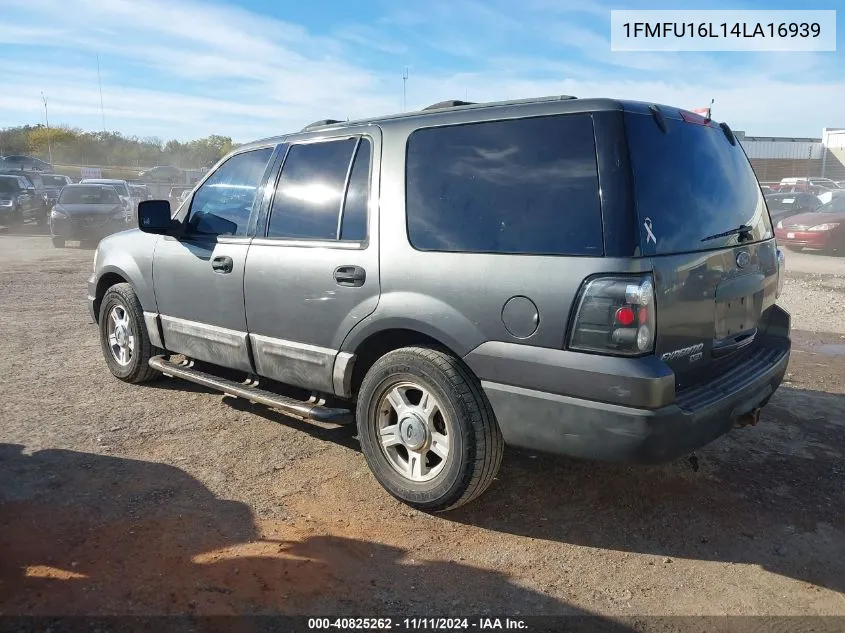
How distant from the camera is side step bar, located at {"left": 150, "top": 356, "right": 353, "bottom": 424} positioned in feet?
12.7

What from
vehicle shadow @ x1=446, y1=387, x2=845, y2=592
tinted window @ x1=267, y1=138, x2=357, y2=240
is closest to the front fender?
tinted window @ x1=267, y1=138, x2=357, y2=240

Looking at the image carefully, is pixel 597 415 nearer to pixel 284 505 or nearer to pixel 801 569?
pixel 801 569

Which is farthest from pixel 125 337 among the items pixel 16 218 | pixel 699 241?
pixel 16 218

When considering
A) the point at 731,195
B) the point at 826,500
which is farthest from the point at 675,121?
the point at 826,500

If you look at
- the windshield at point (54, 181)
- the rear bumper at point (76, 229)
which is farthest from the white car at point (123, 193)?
the windshield at point (54, 181)

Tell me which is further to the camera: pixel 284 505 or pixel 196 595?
pixel 284 505

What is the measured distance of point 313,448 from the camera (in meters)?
4.40

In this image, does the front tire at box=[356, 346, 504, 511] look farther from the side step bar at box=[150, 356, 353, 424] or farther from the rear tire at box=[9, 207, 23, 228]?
the rear tire at box=[9, 207, 23, 228]

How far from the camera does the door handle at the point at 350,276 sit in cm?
367

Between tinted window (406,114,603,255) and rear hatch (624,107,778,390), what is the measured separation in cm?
23

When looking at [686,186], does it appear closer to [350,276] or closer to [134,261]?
[350,276]

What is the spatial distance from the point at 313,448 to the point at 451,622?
195 cm

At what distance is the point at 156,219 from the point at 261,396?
1.55 meters

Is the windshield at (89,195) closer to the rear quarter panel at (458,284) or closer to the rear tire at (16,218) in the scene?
the rear tire at (16,218)
